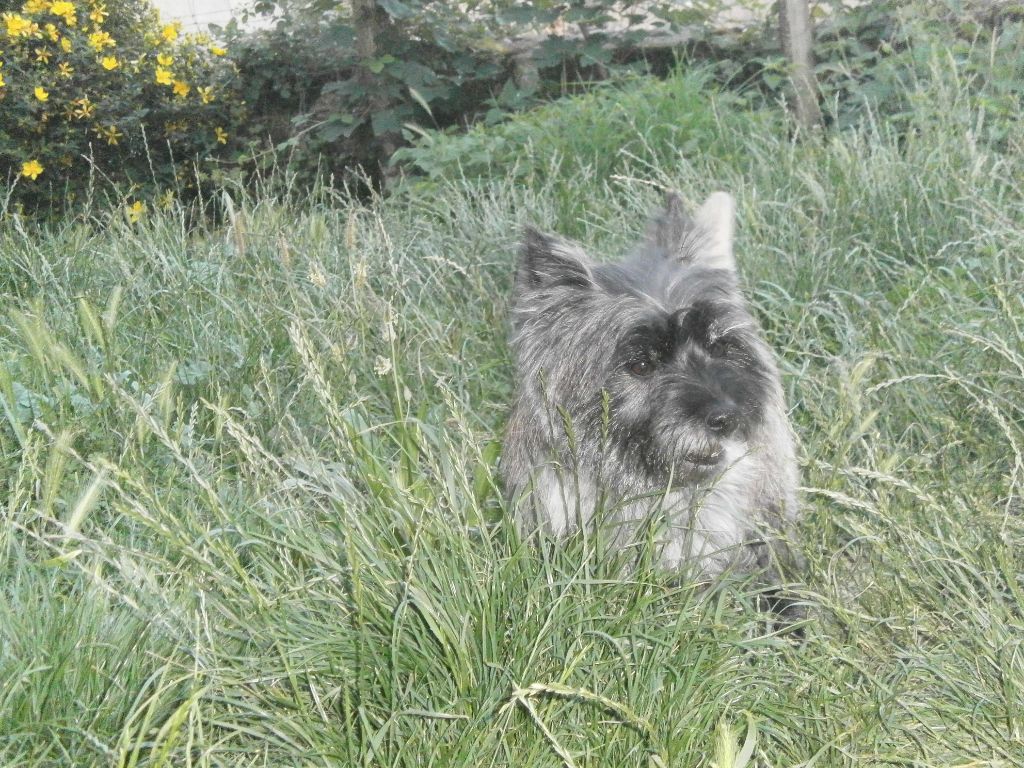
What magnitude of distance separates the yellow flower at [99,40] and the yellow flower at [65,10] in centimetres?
15

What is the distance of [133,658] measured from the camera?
2227mm

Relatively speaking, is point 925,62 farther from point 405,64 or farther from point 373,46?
point 373,46

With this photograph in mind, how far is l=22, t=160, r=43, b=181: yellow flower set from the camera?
6883 mm

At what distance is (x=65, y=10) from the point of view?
706cm

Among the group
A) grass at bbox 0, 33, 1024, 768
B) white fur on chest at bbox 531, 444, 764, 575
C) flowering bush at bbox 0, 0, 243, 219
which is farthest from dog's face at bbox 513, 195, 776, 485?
flowering bush at bbox 0, 0, 243, 219

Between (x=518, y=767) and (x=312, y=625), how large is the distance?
0.52 m

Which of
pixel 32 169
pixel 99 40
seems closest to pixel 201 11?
pixel 99 40

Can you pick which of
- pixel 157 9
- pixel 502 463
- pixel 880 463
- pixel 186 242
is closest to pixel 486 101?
pixel 157 9

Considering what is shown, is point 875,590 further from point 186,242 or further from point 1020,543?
point 186,242

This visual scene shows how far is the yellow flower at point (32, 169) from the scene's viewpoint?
6.88m

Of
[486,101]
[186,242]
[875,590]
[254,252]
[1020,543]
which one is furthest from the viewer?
[486,101]

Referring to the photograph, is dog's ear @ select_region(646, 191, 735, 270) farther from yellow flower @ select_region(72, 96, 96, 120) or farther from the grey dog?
yellow flower @ select_region(72, 96, 96, 120)

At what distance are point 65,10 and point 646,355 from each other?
18.3 feet

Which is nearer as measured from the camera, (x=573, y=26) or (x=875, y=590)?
(x=875, y=590)
